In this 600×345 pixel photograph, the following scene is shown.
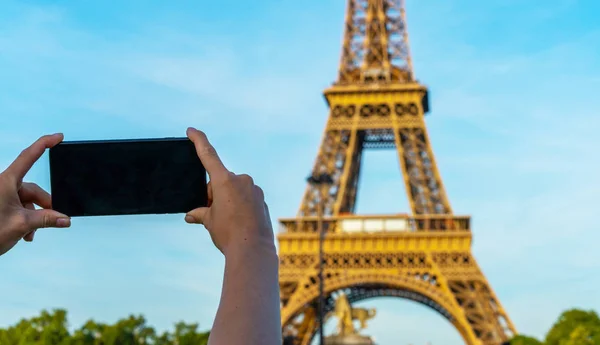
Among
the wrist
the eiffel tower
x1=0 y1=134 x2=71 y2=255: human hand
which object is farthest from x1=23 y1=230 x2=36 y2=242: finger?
the eiffel tower

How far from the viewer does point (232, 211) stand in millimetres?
2934

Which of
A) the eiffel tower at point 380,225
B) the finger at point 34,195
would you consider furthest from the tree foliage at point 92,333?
the finger at point 34,195

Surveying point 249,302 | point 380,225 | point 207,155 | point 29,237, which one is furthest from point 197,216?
point 380,225

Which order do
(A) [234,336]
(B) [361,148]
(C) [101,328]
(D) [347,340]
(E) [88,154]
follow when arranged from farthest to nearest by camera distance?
(B) [361,148] < (C) [101,328] < (D) [347,340] < (E) [88,154] < (A) [234,336]

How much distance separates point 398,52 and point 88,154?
63007mm

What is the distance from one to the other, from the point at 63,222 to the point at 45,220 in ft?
0.21

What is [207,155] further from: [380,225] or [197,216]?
[380,225]

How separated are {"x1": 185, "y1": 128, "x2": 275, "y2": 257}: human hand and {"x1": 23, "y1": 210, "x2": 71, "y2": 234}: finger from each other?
38cm

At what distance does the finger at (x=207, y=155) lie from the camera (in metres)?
3.03

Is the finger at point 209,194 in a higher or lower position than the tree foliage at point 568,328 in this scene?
lower

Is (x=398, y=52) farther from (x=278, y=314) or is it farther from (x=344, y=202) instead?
(x=278, y=314)

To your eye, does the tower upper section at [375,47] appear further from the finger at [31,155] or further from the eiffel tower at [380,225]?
the finger at [31,155]

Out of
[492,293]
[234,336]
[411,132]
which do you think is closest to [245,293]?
[234,336]

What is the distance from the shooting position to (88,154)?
3250 mm
